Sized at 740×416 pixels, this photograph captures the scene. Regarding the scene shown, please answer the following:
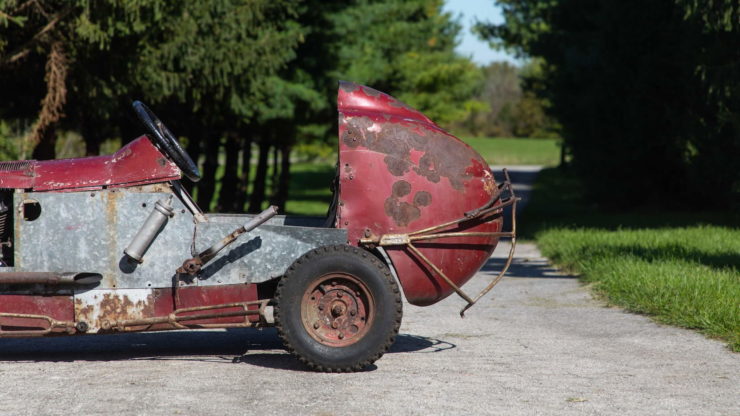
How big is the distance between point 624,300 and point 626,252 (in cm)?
367

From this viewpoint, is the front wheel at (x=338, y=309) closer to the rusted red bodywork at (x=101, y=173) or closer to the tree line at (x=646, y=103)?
the rusted red bodywork at (x=101, y=173)

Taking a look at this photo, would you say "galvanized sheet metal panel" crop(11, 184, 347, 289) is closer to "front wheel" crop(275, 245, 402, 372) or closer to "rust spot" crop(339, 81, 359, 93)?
"front wheel" crop(275, 245, 402, 372)

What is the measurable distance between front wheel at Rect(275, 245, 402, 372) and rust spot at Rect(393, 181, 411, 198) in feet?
1.77

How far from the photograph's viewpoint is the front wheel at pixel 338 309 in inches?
282

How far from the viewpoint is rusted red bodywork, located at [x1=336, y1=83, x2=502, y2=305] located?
7531mm

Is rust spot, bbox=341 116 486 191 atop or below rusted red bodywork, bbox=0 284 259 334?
atop

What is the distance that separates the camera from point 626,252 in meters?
14.2

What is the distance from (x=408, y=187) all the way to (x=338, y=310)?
1.02m

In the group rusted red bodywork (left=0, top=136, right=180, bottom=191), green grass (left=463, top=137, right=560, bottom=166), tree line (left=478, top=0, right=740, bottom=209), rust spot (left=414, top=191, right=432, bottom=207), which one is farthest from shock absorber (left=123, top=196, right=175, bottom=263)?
green grass (left=463, top=137, right=560, bottom=166)

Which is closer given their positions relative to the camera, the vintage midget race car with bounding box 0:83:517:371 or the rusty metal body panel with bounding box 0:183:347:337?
the vintage midget race car with bounding box 0:83:517:371

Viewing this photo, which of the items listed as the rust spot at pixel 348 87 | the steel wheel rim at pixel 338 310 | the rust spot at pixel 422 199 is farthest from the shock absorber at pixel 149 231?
the rust spot at pixel 422 199

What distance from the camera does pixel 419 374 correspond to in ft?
23.4

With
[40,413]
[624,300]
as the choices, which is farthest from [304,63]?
[40,413]

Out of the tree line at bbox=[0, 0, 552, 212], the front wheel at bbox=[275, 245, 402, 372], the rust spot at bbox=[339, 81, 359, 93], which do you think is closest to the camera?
the front wheel at bbox=[275, 245, 402, 372]
